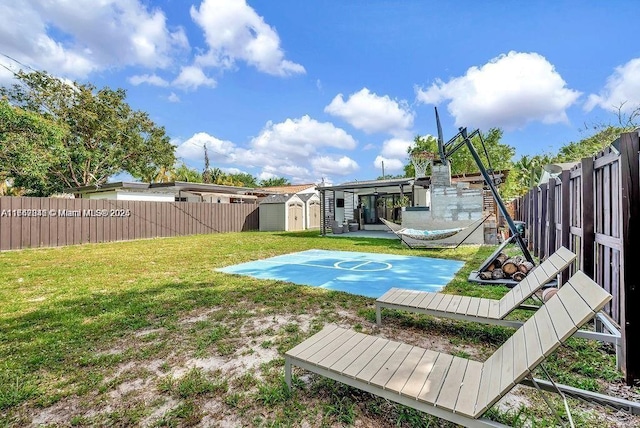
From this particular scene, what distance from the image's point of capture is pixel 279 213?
19.0m

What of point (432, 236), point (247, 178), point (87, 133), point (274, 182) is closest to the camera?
point (432, 236)

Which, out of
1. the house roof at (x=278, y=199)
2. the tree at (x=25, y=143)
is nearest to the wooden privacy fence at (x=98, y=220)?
the house roof at (x=278, y=199)

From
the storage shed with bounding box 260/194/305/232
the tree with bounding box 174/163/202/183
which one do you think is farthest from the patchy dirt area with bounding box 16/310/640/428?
the tree with bounding box 174/163/202/183

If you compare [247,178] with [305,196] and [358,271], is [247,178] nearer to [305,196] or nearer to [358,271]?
[305,196]

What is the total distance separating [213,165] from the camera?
1444 inches

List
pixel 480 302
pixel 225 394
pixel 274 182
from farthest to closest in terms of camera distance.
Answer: pixel 274 182, pixel 480 302, pixel 225 394

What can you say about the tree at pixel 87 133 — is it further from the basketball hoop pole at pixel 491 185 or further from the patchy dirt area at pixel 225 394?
the basketball hoop pole at pixel 491 185

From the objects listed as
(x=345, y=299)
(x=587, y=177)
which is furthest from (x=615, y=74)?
(x=345, y=299)

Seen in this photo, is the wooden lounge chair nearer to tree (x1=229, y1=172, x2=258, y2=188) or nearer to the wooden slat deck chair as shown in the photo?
the wooden slat deck chair

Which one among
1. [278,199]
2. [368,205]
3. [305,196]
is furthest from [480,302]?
[305,196]

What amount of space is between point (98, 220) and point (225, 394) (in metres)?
13.9

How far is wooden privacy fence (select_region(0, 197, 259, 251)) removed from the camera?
10680mm

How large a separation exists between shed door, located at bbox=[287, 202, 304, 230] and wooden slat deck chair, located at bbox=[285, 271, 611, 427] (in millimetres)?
17061

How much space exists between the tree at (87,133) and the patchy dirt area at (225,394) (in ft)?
56.6
